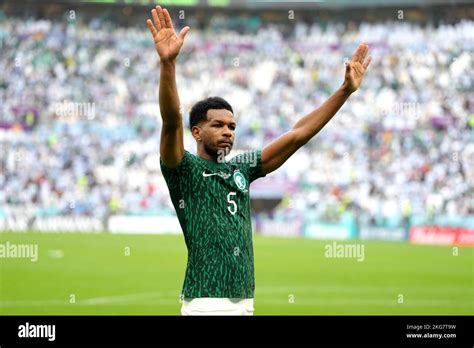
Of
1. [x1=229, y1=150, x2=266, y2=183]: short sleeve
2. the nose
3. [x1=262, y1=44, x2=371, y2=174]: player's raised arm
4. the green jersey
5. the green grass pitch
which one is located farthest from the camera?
the green grass pitch

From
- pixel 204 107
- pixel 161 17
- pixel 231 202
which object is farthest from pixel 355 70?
pixel 161 17

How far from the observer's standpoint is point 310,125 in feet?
19.6

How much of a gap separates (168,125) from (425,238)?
2733 centimetres

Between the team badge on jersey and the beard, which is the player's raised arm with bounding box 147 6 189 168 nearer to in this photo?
the beard

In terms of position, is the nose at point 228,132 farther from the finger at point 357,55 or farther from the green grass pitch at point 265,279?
the green grass pitch at point 265,279

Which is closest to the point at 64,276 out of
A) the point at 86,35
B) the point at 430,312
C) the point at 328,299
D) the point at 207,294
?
the point at 328,299

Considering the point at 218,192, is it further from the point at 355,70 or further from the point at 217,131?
the point at 355,70

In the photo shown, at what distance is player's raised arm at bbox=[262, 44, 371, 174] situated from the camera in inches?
230

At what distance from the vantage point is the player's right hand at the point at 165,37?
17.2 feet

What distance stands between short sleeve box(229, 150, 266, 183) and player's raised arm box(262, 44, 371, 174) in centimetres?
3

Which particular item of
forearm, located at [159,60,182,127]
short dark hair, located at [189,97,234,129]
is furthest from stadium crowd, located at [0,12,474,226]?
forearm, located at [159,60,182,127]

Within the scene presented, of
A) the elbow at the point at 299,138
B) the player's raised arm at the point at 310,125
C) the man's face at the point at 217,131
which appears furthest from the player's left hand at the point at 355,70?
the man's face at the point at 217,131

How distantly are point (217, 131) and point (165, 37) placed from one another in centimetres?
67

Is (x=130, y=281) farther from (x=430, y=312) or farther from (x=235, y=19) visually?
(x=235, y=19)
